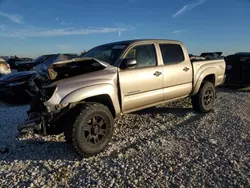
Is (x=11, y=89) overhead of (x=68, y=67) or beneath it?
beneath

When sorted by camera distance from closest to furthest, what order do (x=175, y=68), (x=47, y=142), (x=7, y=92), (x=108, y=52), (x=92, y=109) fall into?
(x=92, y=109) < (x=47, y=142) < (x=108, y=52) < (x=175, y=68) < (x=7, y=92)

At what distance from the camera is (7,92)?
22.6 ft

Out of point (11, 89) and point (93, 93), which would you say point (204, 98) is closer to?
point (93, 93)

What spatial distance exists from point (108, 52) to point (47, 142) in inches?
83.4

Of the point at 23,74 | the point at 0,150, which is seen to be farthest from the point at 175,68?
the point at 23,74

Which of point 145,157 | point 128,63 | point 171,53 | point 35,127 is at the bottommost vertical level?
point 145,157

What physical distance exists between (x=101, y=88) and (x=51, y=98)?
80cm

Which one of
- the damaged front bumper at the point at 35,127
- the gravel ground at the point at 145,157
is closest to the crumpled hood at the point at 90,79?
the damaged front bumper at the point at 35,127

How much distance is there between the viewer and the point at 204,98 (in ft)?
19.0

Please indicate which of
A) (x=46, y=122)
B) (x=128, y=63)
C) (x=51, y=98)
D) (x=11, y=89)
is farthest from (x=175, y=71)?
(x=11, y=89)

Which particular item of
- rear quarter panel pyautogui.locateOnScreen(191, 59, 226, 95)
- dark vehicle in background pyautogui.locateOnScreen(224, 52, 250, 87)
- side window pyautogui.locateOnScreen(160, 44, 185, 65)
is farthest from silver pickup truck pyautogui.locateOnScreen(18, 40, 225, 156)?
dark vehicle in background pyautogui.locateOnScreen(224, 52, 250, 87)

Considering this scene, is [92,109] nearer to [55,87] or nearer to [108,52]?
[55,87]

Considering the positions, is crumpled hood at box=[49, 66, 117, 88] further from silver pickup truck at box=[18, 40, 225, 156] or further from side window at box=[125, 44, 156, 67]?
side window at box=[125, 44, 156, 67]

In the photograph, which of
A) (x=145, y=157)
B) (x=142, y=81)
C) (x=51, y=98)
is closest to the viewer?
(x=51, y=98)
